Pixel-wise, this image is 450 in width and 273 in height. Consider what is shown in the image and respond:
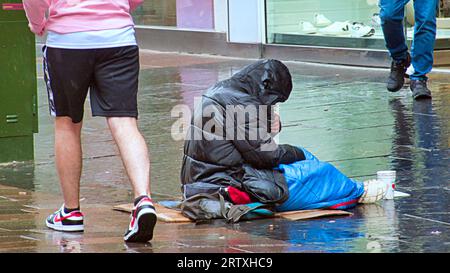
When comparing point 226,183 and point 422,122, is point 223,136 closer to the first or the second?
point 226,183

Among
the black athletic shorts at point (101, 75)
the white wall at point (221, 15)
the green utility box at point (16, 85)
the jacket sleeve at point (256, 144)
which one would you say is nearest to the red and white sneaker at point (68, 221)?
the black athletic shorts at point (101, 75)

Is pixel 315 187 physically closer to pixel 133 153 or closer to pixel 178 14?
pixel 133 153

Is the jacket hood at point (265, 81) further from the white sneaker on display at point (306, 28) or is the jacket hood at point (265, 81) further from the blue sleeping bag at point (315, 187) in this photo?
the white sneaker on display at point (306, 28)

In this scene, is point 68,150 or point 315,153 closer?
point 68,150

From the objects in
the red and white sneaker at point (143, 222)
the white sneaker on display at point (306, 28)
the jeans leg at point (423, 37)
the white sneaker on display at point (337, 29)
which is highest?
the red and white sneaker at point (143, 222)

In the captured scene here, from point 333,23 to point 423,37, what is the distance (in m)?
3.16

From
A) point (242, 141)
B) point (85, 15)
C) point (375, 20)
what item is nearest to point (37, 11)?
point (85, 15)

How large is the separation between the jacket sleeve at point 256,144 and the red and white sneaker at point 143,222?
3.45 feet

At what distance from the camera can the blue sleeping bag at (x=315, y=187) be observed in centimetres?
638

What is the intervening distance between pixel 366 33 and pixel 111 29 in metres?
7.65

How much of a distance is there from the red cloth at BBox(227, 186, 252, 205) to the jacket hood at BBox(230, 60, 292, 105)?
0.53 metres

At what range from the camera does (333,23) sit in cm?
1340

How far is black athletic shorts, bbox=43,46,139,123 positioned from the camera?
5.62m

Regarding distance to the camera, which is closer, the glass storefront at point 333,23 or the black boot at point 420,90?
the black boot at point 420,90
